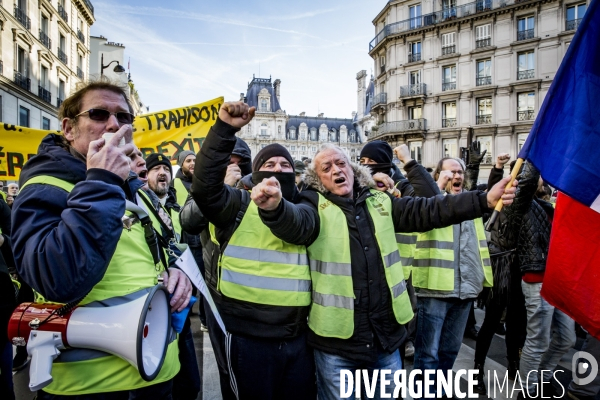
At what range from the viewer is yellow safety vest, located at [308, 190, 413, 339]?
7.29 ft

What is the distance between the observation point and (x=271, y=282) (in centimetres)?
228

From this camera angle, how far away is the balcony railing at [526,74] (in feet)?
88.7

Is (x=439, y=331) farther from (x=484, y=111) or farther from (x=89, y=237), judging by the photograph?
(x=484, y=111)

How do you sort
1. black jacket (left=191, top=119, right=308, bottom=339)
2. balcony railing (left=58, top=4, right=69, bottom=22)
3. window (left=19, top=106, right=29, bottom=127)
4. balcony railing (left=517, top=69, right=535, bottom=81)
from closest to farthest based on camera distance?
1. black jacket (left=191, top=119, right=308, bottom=339)
2. window (left=19, top=106, right=29, bottom=127)
3. balcony railing (left=58, top=4, right=69, bottom=22)
4. balcony railing (left=517, top=69, right=535, bottom=81)

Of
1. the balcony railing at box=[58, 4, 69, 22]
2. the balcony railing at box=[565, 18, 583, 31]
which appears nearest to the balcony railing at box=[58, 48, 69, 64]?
the balcony railing at box=[58, 4, 69, 22]

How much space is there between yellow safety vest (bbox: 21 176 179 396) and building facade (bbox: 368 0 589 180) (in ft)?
97.4

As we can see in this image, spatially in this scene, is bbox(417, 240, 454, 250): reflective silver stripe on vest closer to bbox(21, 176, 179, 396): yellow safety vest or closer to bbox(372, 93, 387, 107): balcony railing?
bbox(21, 176, 179, 396): yellow safety vest

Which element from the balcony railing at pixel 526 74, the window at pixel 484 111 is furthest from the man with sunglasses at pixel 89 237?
the balcony railing at pixel 526 74

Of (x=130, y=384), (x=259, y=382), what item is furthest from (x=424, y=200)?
(x=130, y=384)

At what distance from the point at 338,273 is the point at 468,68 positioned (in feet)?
102

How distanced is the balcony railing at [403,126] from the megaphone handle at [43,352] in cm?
3130

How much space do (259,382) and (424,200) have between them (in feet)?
5.15

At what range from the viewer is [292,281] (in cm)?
229

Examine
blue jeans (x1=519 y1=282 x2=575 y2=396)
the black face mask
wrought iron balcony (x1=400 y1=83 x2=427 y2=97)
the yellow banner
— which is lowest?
blue jeans (x1=519 y1=282 x2=575 y2=396)
